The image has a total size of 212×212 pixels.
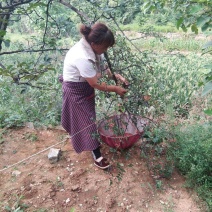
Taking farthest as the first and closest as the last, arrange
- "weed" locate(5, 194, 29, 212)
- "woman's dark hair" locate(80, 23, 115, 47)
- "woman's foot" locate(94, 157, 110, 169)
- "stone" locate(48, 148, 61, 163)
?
"stone" locate(48, 148, 61, 163) < "woman's foot" locate(94, 157, 110, 169) < "weed" locate(5, 194, 29, 212) < "woman's dark hair" locate(80, 23, 115, 47)

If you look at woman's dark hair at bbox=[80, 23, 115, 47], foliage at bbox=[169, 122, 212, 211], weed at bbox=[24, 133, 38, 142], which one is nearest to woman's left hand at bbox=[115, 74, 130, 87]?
woman's dark hair at bbox=[80, 23, 115, 47]

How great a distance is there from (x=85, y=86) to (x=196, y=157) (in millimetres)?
1049

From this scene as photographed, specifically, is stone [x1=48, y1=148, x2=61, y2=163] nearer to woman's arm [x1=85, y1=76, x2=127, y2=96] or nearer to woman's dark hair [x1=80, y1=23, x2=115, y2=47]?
woman's arm [x1=85, y1=76, x2=127, y2=96]

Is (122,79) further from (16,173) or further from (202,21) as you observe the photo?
(16,173)

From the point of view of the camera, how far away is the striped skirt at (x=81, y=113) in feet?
7.59

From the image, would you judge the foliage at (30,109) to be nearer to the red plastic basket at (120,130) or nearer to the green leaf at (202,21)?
the red plastic basket at (120,130)

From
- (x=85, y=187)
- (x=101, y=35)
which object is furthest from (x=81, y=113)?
(x=101, y=35)

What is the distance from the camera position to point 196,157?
218 centimetres

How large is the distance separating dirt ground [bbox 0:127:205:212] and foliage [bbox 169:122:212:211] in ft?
0.30

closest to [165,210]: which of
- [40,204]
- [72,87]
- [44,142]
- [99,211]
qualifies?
[99,211]

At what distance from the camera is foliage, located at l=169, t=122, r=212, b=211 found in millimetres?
2143

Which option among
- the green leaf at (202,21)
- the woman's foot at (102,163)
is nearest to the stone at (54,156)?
the woman's foot at (102,163)

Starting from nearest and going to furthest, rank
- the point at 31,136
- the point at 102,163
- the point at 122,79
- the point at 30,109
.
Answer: the point at 122,79
the point at 102,163
the point at 31,136
the point at 30,109

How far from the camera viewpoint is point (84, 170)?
8.16 ft
